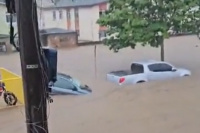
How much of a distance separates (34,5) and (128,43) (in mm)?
11120

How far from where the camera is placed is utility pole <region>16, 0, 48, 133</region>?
248cm

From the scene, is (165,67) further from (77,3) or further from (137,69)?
(77,3)

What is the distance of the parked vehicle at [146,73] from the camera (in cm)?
1241

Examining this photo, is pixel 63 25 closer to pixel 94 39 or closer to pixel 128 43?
pixel 94 39

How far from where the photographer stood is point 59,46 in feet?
72.7

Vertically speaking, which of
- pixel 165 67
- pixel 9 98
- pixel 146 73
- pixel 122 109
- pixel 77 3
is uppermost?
pixel 77 3

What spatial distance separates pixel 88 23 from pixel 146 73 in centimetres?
1080

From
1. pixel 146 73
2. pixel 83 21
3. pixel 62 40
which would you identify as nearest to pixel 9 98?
pixel 146 73

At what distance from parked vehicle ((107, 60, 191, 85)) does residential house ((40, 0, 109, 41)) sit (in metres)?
9.04

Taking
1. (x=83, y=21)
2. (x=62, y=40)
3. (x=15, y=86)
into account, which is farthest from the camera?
(x=83, y=21)

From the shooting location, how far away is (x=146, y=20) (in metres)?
13.5

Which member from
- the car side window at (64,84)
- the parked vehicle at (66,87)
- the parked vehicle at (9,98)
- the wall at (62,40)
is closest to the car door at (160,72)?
the parked vehicle at (66,87)

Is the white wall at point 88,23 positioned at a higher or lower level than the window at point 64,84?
higher

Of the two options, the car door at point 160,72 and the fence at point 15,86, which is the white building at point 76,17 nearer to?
the car door at point 160,72
